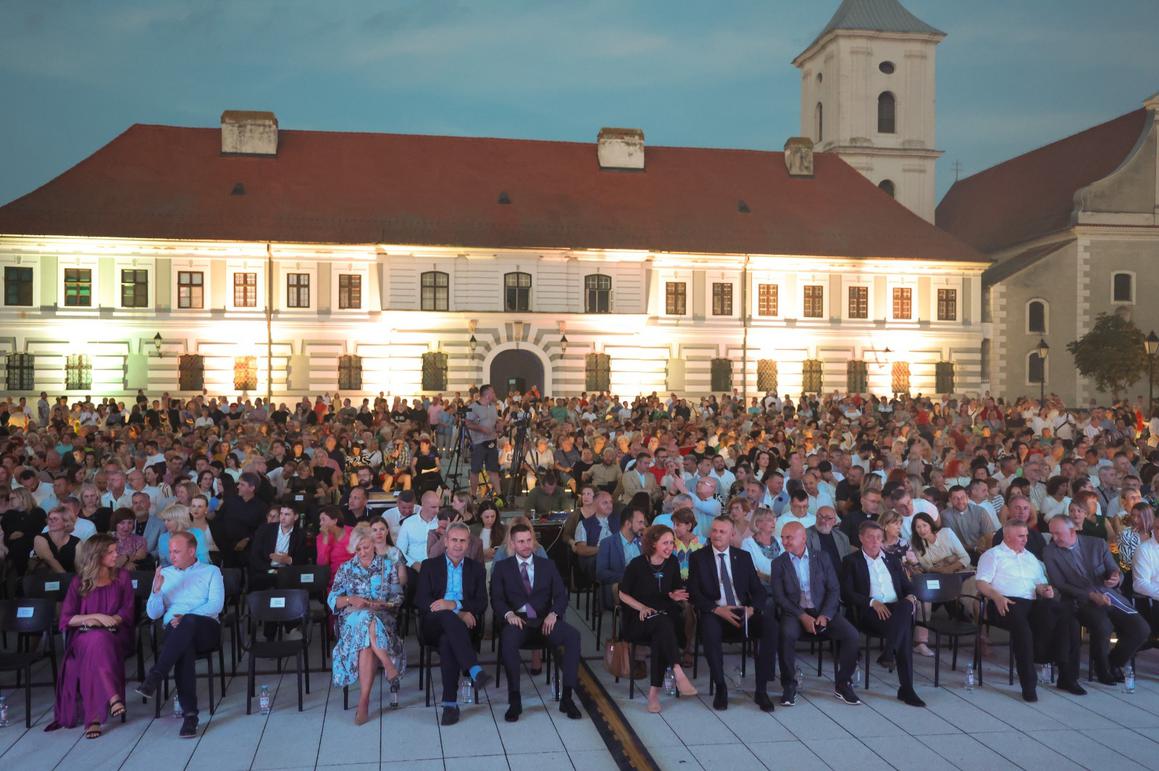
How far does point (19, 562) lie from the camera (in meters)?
11.2

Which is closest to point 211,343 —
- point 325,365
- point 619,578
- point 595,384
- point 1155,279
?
point 325,365

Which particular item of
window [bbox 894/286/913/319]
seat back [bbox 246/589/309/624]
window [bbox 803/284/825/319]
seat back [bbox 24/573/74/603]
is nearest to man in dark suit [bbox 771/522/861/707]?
seat back [bbox 246/589/309/624]

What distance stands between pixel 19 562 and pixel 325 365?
25381 mm

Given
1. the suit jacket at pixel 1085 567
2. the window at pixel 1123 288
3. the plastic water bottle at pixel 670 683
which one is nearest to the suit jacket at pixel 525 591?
the plastic water bottle at pixel 670 683

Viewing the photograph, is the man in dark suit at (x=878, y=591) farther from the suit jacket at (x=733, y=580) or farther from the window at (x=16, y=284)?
the window at (x=16, y=284)

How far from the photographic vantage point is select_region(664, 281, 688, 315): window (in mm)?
38281

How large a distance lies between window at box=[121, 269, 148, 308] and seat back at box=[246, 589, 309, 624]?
95.3 feet

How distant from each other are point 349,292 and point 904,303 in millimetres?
20607

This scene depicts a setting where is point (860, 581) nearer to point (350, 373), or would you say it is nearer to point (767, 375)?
point (350, 373)

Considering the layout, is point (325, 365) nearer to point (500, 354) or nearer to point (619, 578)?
point (500, 354)

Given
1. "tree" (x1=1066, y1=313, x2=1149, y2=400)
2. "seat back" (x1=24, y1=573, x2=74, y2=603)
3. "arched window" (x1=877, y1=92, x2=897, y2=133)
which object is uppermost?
"arched window" (x1=877, y1=92, x2=897, y2=133)

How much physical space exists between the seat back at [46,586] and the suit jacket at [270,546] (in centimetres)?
183

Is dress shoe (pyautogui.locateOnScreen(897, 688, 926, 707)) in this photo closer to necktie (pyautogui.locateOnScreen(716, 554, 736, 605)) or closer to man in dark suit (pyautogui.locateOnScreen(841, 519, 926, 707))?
man in dark suit (pyautogui.locateOnScreen(841, 519, 926, 707))

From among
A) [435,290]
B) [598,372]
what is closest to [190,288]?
[435,290]
